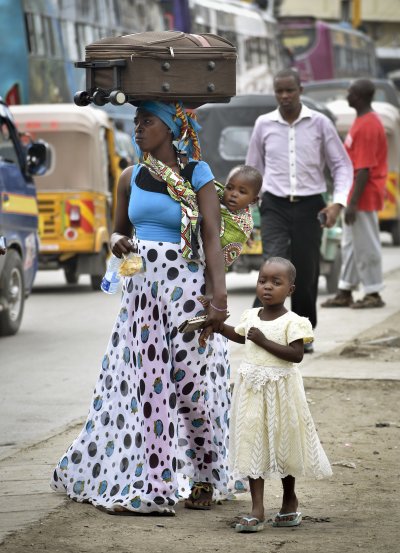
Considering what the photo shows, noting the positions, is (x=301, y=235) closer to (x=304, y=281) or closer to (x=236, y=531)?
(x=304, y=281)

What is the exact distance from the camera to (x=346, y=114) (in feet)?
79.4

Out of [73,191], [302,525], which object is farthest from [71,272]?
→ [302,525]

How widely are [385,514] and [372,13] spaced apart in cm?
8344

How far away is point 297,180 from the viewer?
9.84 meters

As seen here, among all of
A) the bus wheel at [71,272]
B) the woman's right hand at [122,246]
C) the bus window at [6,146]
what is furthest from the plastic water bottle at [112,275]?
the bus wheel at [71,272]

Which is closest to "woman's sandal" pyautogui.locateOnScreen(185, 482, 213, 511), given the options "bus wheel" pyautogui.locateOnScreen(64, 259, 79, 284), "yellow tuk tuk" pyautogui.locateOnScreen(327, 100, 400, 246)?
"bus wheel" pyautogui.locateOnScreen(64, 259, 79, 284)

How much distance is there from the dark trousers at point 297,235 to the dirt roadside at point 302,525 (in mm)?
2489

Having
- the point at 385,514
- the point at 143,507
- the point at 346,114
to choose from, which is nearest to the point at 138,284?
the point at 143,507

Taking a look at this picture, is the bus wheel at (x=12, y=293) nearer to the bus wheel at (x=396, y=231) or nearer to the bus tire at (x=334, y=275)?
the bus tire at (x=334, y=275)

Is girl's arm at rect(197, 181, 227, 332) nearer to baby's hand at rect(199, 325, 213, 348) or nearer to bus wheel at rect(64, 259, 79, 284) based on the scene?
baby's hand at rect(199, 325, 213, 348)

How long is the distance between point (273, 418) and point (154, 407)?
1.86ft

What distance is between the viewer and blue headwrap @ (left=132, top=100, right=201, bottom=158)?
5750mm

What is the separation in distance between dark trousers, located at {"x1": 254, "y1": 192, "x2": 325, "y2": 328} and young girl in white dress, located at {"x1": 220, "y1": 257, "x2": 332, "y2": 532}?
433cm

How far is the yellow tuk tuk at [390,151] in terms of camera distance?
24.2 meters
